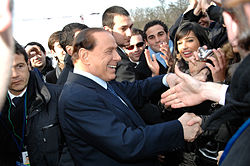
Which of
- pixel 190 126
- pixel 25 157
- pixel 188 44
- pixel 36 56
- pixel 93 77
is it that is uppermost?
pixel 36 56

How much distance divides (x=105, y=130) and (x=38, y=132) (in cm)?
83

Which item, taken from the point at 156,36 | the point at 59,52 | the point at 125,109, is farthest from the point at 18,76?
the point at 156,36

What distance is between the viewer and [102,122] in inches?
68.1

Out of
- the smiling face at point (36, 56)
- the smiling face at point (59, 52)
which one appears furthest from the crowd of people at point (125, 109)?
the smiling face at point (36, 56)

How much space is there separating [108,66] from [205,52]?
1.05 meters

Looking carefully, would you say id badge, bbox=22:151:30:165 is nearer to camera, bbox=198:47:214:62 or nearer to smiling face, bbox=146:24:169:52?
camera, bbox=198:47:214:62

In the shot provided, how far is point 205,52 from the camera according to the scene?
254 cm

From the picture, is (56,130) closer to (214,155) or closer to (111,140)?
(111,140)

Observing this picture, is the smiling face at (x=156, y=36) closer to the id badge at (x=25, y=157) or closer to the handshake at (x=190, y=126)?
the handshake at (x=190, y=126)

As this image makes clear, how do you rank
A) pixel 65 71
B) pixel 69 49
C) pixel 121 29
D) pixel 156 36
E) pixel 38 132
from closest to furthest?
pixel 38 132
pixel 65 71
pixel 69 49
pixel 121 29
pixel 156 36

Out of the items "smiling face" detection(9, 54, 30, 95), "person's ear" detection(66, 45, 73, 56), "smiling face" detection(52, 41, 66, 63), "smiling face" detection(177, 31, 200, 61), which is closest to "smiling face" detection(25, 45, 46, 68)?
"smiling face" detection(52, 41, 66, 63)

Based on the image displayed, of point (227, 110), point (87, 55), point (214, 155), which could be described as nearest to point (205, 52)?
point (214, 155)

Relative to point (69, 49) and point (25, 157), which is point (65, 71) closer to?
point (69, 49)

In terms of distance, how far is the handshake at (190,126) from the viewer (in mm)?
1881
